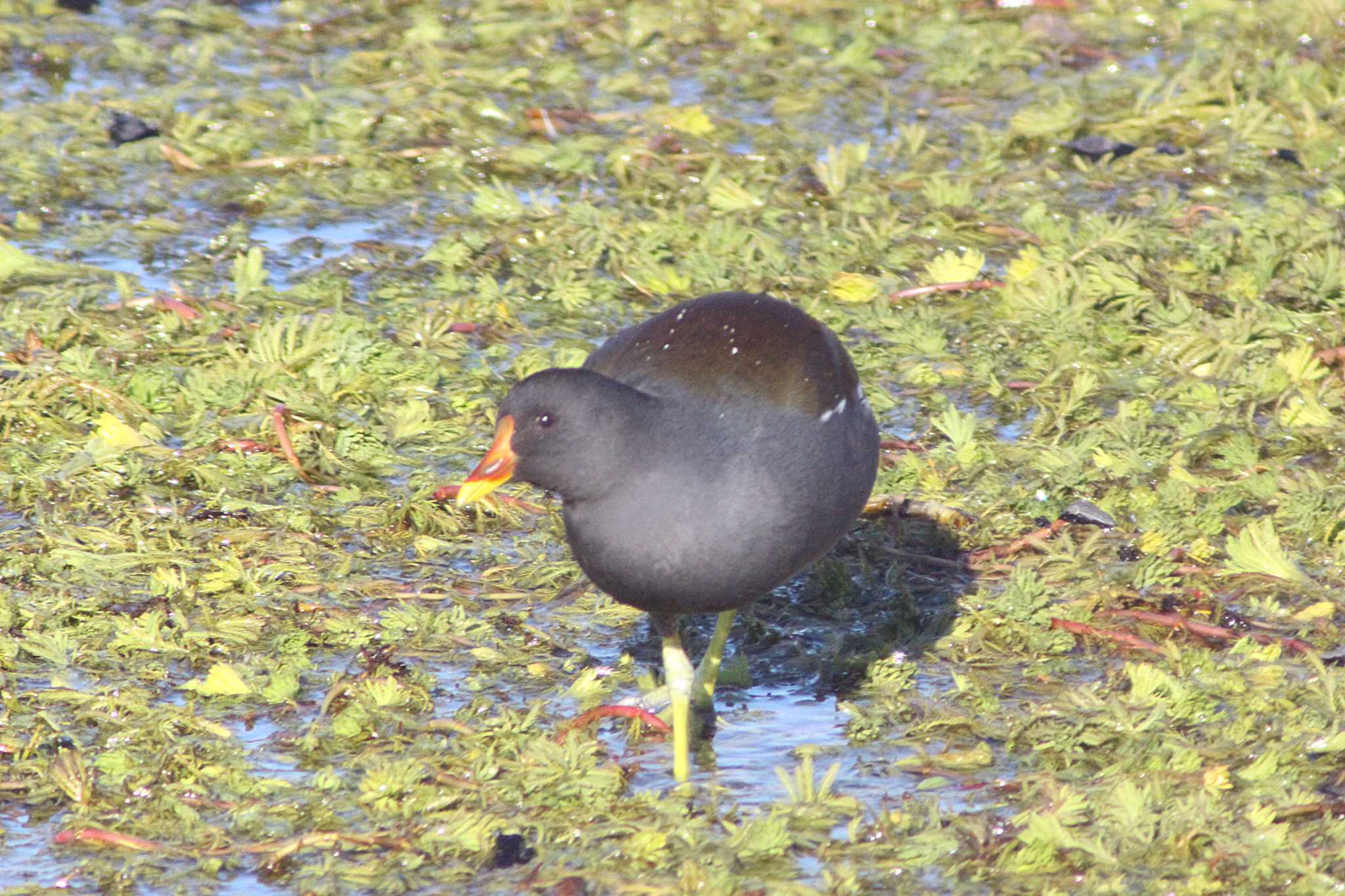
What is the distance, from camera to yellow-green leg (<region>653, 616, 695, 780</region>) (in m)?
4.08

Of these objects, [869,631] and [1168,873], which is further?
[869,631]

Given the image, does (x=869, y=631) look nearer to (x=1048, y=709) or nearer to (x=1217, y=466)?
(x=1048, y=709)

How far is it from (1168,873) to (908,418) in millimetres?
2482

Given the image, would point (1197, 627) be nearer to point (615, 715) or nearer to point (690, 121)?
point (615, 715)

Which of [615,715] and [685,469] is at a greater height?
[685,469]

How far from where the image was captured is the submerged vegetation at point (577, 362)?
381cm

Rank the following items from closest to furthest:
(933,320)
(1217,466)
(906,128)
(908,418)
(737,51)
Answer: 1. (1217,466)
2. (908,418)
3. (933,320)
4. (906,128)
5. (737,51)

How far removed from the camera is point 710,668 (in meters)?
4.45

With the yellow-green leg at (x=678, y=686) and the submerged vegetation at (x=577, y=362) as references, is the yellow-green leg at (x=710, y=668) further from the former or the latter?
the yellow-green leg at (x=678, y=686)

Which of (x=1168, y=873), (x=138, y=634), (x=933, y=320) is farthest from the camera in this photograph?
(x=933, y=320)

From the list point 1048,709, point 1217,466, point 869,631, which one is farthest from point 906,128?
point 1048,709

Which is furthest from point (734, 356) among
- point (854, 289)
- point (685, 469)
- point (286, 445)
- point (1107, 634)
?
point (854, 289)

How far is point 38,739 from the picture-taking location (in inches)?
A: 159

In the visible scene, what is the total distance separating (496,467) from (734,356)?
24.9 inches
